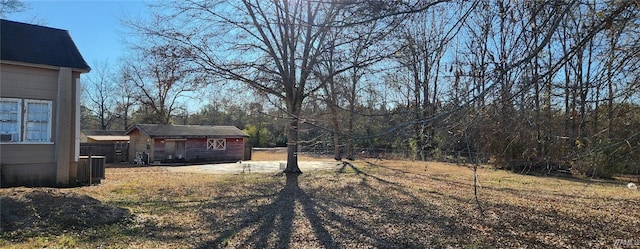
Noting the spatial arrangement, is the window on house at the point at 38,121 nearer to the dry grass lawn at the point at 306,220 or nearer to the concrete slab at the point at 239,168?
the dry grass lawn at the point at 306,220

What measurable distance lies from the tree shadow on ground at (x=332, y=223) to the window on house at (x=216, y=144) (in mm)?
18458

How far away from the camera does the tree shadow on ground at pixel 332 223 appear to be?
19.7 ft

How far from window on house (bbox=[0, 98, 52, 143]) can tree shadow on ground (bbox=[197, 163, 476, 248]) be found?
551 cm

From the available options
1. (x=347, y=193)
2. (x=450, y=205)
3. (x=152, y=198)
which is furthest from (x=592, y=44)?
(x=152, y=198)

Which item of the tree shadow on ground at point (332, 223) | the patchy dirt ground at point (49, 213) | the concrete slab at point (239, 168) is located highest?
the patchy dirt ground at point (49, 213)

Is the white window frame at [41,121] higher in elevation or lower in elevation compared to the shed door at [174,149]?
higher

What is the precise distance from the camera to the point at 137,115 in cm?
4638

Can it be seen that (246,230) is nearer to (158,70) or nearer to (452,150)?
(452,150)

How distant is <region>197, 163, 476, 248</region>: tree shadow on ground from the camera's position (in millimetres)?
6008

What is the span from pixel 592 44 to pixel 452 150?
2424mm

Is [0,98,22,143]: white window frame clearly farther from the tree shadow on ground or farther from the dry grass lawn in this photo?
the tree shadow on ground

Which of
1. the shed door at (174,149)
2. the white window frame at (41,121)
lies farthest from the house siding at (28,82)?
the shed door at (174,149)

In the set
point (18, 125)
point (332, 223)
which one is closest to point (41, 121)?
point (18, 125)

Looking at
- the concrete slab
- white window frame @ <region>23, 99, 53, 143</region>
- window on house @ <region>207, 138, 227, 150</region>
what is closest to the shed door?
window on house @ <region>207, 138, 227, 150</region>
